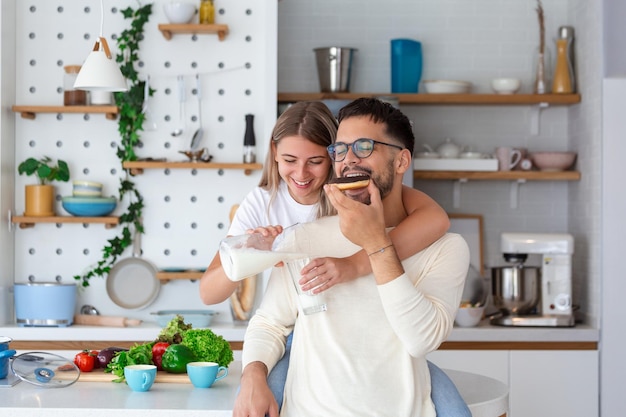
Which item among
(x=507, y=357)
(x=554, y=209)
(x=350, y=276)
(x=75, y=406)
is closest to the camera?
(x=350, y=276)

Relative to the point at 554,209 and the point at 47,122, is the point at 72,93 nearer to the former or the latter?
the point at 47,122

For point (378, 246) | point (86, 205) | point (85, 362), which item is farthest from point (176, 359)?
point (86, 205)

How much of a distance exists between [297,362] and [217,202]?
105 inches

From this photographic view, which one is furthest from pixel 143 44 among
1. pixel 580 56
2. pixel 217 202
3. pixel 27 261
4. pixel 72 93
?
pixel 580 56

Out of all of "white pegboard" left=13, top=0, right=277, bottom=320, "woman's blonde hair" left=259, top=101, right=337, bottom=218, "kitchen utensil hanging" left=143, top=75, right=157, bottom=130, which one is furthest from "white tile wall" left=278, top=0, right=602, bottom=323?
"woman's blonde hair" left=259, top=101, right=337, bottom=218

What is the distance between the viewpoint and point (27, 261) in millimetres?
4703

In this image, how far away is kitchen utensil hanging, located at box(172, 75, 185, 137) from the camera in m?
4.64

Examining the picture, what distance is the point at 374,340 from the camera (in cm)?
201

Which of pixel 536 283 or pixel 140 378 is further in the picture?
pixel 536 283

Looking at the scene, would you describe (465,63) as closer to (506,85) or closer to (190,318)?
(506,85)

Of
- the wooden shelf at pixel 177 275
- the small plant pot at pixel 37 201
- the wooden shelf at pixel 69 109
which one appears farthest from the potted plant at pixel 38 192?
the wooden shelf at pixel 177 275

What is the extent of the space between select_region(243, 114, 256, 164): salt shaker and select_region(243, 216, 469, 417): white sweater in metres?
2.39

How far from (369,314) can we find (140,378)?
0.69 metres

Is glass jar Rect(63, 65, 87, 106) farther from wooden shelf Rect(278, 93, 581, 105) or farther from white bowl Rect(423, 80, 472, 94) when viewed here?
white bowl Rect(423, 80, 472, 94)
